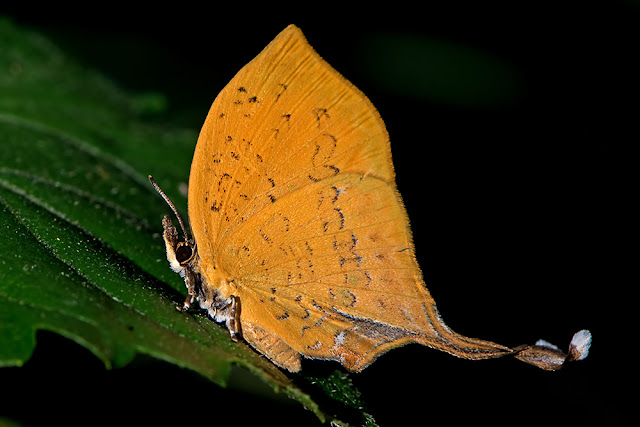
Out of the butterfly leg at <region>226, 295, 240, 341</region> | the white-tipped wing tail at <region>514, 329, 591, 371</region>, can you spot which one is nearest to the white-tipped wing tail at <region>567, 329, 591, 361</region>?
the white-tipped wing tail at <region>514, 329, 591, 371</region>

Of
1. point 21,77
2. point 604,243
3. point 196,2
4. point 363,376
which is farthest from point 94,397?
point 196,2

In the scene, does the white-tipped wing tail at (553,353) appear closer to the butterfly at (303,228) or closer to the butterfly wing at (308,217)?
the butterfly at (303,228)

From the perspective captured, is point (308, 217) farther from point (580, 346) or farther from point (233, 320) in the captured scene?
point (580, 346)

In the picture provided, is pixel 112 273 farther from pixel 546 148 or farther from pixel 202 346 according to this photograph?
pixel 546 148

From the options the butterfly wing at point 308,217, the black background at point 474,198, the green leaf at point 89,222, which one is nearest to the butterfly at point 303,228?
the butterfly wing at point 308,217

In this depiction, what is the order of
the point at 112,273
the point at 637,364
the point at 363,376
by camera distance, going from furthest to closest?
the point at 637,364 < the point at 363,376 < the point at 112,273

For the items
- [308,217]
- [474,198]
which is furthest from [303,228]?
[474,198]

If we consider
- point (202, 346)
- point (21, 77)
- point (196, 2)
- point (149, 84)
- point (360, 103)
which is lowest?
point (202, 346)
